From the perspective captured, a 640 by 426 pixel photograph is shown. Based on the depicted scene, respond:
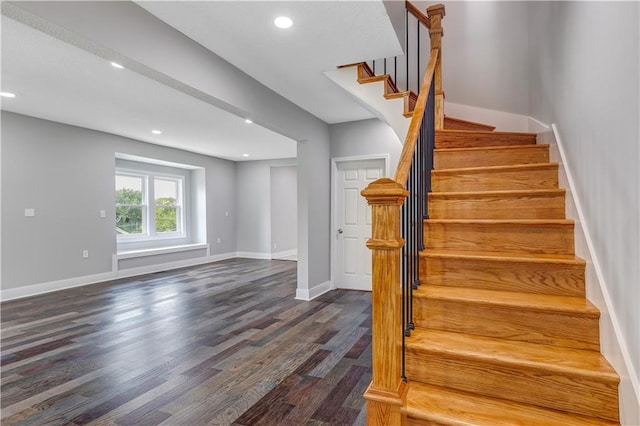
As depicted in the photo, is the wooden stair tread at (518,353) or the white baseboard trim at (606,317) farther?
the wooden stair tread at (518,353)

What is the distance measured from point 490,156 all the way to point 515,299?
133 centimetres

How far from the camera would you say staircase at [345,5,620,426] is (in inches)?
54.4

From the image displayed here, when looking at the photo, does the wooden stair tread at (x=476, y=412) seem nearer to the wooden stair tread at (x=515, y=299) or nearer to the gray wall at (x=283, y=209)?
the wooden stair tread at (x=515, y=299)

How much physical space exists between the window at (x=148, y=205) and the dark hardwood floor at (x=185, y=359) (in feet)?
7.43

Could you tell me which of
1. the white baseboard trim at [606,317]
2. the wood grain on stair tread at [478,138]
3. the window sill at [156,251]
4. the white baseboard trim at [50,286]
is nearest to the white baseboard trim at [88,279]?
the white baseboard trim at [50,286]

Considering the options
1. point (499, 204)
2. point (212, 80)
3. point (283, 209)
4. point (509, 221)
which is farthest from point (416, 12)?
point (283, 209)

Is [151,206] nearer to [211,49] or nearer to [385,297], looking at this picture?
[211,49]

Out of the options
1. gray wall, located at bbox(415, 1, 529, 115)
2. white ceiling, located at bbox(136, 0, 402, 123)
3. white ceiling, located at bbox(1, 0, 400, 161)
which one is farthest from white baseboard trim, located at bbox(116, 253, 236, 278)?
gray wall, located at bbox(415, 1, 529, 115)

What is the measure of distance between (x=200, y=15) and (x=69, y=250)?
15.3 feet

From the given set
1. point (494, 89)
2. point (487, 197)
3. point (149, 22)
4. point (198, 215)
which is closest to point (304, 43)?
point (149, 22)

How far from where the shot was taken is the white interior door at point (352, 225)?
4969 mm


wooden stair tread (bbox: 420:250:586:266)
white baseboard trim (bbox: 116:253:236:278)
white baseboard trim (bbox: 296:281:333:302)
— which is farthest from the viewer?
white baseboard trim (bbox: 116:253:236:278)

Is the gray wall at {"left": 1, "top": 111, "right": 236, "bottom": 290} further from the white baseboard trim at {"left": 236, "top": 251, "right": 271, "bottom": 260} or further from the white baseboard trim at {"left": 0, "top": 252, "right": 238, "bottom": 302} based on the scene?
the white baseboard trim at {"left": 236, "top": 251, "right": 271, "bottom": 260}

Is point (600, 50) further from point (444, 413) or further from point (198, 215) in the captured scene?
point (198, 215)
